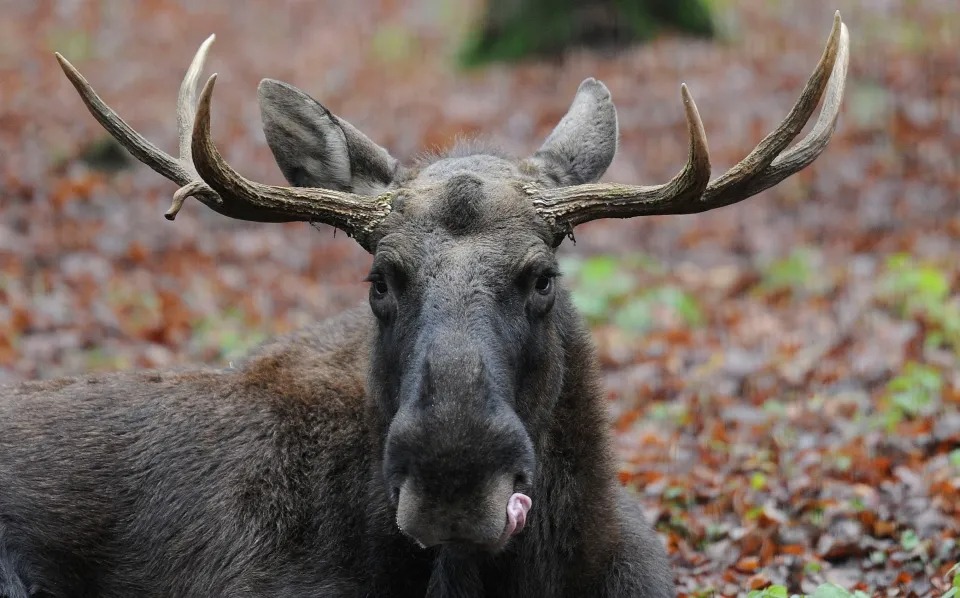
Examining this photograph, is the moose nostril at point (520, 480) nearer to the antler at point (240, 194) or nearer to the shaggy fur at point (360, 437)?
the shaggy fur at point (360, 437)

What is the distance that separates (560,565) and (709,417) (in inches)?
163

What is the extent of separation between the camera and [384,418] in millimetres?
5926

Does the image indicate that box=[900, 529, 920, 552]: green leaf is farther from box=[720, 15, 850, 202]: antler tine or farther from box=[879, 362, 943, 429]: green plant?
box=[720, 15, 850, 202]: antler tine

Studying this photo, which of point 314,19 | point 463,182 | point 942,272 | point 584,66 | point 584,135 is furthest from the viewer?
point 314,19

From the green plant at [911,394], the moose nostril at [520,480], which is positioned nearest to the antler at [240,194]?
the moose nostril at [520,480]

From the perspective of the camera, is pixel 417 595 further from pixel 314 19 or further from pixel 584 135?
pixel 314 19

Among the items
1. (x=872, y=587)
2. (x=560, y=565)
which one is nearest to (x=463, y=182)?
(x=560, y=565)

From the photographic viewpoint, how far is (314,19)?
29.9m

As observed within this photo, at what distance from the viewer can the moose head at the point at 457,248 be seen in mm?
4992

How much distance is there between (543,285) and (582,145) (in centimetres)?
130

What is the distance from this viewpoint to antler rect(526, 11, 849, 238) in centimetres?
557

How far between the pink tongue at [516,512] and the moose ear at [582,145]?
1.93 meters

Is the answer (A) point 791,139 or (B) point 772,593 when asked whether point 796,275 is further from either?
(A) point 791,139

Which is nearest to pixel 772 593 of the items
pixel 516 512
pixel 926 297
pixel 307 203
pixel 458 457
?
pixel 516 512
